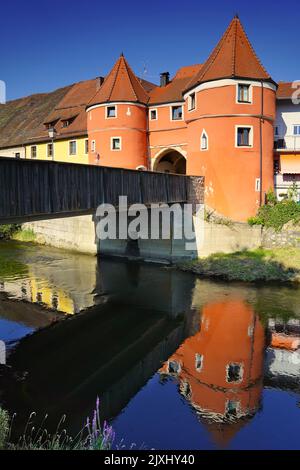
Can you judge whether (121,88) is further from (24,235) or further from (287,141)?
(24,235)

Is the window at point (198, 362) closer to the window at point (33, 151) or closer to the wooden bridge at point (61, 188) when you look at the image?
the wooden bridge at point (61, 188)

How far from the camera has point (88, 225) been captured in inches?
1131

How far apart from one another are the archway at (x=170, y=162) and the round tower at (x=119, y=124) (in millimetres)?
1692

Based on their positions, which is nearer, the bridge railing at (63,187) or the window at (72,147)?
the bridge railing at (63,187)

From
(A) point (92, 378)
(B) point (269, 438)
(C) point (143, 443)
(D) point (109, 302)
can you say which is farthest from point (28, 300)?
(B) point (269, 438)

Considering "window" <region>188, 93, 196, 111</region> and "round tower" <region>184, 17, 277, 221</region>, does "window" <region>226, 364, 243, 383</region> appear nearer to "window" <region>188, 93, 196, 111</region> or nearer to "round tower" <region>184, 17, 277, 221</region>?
"round tower" <region>184, 17, 277, 221</region>

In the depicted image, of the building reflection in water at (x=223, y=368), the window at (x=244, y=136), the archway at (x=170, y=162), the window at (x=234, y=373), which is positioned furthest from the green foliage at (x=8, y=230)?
the window at (x=234, y=373)

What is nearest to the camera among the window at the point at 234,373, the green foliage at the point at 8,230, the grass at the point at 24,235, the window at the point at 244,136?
the window at the point at 234,373

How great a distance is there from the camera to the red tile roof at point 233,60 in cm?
2405

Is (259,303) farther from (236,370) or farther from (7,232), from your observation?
(7,232)

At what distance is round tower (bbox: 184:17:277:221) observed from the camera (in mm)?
23953

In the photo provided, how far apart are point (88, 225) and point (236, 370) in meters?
18.3

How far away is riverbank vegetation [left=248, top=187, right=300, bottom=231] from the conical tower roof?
12.2 meters

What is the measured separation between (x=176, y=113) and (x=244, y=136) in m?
6.92
